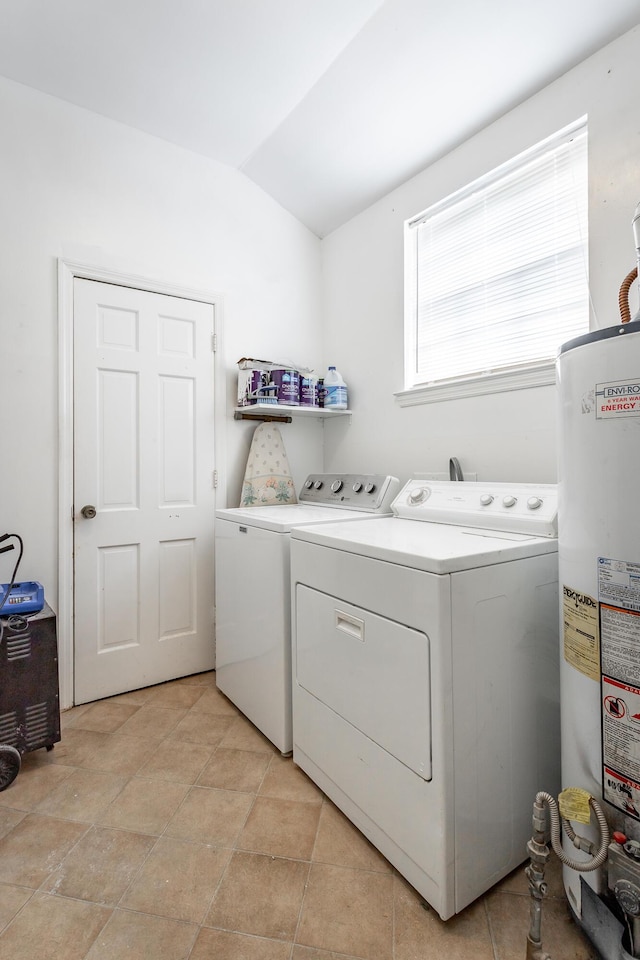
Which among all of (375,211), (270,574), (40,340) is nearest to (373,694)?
(270,574)

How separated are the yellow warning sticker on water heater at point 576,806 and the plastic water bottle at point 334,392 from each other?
202cm

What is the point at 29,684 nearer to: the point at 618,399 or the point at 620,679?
the point at 620,679

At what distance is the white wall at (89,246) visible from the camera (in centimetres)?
202

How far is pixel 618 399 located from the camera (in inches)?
36.3

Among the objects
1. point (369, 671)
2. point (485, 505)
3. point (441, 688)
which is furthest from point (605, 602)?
point (485, 505)

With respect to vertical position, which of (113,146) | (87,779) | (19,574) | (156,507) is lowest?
(87,779)

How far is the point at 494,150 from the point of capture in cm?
191

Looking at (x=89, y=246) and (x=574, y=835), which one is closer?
(x=574, y=835)

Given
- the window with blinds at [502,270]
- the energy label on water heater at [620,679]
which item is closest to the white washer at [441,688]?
the energy label on water heater at [620,679]

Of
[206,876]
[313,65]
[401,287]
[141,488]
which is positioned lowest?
[206,876]

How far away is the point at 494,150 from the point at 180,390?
5.75 ft

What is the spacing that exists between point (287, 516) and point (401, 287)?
51.3 inches

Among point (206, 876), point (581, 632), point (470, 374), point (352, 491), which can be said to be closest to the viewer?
point (581, 632)

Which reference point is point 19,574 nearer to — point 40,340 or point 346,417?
point 40,340
